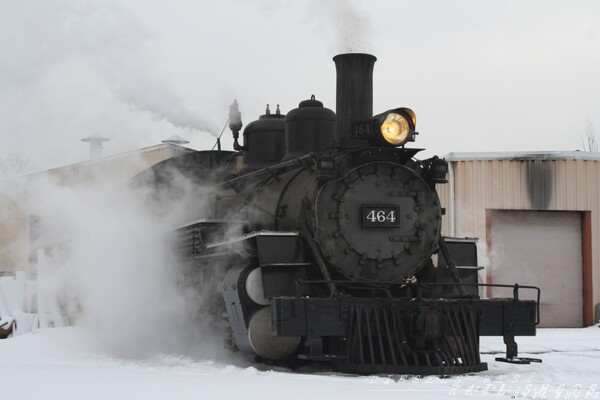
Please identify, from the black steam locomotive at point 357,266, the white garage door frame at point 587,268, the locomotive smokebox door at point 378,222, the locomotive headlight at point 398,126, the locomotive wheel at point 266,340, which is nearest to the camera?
the black steam locomotive at point 357,266

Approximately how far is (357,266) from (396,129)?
158 cm

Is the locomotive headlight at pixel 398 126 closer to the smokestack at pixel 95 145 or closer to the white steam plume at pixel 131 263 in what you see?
the white steam plume at pixel 131 263

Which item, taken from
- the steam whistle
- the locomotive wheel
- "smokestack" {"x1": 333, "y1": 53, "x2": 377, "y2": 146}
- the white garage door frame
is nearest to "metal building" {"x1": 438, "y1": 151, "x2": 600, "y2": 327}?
the white garage door frame

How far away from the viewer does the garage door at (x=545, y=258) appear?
1994 cm

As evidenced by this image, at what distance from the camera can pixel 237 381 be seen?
24.5 ft

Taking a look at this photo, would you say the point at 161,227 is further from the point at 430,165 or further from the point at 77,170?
the point at 77,170

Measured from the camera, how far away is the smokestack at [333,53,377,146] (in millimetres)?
10188

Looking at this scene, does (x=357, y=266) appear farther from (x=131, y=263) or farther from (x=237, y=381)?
(x=131, y=263)

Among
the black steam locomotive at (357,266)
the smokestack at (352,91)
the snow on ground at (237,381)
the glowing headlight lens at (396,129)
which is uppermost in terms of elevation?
the smokestack at (352,91)

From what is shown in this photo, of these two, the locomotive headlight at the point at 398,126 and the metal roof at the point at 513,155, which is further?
the metal roof at the point at 513,155

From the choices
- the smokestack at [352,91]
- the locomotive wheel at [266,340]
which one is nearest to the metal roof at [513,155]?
the smokestack at [352,91]

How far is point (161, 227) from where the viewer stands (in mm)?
12977

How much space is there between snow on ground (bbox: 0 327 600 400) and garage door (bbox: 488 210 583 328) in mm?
8586

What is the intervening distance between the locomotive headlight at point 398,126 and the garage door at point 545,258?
10685 millimetres
